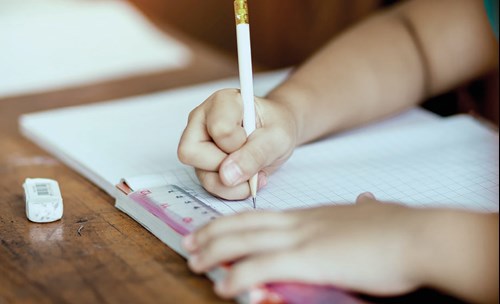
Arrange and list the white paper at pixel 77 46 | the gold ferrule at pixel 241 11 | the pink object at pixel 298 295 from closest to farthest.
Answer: the pink object at pixel 298 295 < the gold ferrule at pixel 241 11 < the white paper at pixel 77 46

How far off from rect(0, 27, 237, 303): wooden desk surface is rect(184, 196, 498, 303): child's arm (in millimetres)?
Result: 50

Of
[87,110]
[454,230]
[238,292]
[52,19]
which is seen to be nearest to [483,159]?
[454,230]

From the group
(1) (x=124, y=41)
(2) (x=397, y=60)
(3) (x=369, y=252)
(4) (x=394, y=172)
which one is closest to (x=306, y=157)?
(4) (x=394, y=172)

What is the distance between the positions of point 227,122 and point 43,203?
208mm

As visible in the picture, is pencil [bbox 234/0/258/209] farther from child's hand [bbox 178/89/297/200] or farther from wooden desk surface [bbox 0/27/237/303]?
wooden desk surface [bbox 0/27/237/303]

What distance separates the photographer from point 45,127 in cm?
108

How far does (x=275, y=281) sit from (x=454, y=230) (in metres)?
0.15

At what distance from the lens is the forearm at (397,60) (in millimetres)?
1042

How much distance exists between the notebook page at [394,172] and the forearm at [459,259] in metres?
0.15

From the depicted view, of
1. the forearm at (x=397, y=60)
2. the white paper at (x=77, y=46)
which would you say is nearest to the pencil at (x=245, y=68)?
the forearm at (x=397, y=60)

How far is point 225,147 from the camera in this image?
0.79 meters

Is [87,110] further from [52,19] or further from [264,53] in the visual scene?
[264,53]

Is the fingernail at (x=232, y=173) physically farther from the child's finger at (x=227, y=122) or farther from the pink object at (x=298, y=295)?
the pink object at (x=298, y=295)

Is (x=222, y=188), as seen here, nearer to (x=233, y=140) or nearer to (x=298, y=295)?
(x=233, y=140)
